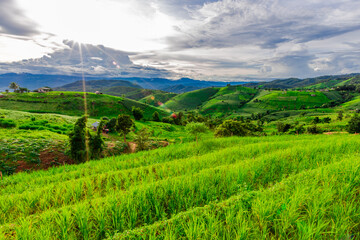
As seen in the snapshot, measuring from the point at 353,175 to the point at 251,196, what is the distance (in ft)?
10.2

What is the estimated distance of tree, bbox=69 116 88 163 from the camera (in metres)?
22.0

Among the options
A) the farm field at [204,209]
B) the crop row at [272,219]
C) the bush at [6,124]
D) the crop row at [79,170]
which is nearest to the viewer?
the crop row at [272,219]

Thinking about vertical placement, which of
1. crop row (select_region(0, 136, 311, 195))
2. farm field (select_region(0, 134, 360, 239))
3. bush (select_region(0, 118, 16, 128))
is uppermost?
farm field (select_region(0, 134, 360, 239))

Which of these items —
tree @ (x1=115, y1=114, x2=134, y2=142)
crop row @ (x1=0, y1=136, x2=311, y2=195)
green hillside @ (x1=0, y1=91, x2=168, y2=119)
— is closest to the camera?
crop row @ (x1=0, y1=136, x2=311, y2=195)

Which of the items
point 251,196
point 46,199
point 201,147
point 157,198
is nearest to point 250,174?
point 251,196

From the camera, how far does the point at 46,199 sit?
15.6 ft

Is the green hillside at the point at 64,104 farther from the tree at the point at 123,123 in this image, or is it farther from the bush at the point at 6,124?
the tree at the point at 123,123

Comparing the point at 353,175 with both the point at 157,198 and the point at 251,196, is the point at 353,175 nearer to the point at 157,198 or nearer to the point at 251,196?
the point at 251,196

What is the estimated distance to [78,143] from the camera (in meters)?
22.7

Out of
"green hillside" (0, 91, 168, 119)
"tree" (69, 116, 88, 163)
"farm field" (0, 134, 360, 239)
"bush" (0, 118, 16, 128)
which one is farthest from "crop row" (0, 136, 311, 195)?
"green hillside" (0, 91, 168, 119)

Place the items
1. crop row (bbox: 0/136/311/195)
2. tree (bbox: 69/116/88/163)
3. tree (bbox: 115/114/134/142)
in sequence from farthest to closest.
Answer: tree (bbox: 115/114/134/142) → tree (bbox: 69/116/88/163) → crop row (bbox: 0/136/311/195)

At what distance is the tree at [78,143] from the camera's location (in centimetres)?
2202

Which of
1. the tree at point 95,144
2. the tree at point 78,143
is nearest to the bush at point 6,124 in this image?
the tree at point 78,143

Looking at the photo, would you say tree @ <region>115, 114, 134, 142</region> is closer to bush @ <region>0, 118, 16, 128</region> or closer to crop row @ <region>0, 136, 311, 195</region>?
bush @ <region>0, 118, 16, 128</region>
